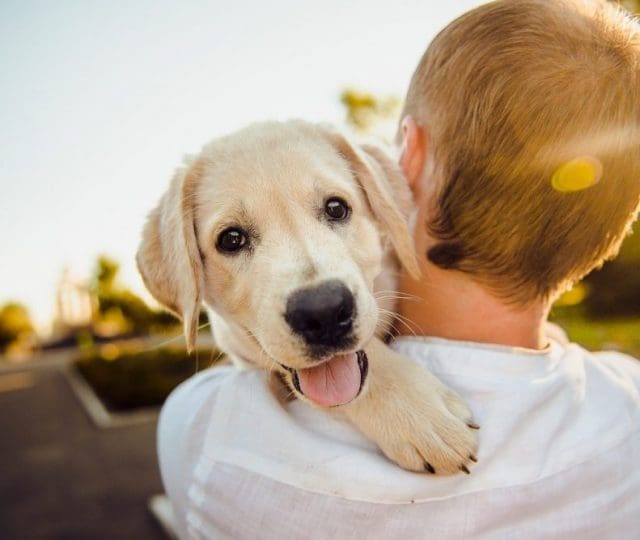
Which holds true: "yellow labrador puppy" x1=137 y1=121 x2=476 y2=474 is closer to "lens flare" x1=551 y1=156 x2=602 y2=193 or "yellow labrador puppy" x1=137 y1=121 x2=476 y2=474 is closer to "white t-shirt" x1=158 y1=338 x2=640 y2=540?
"white t-shirt" x1=158 y1=338 x2=640 y2=540

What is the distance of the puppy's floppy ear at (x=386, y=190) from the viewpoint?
2.59 meters

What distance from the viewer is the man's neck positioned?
235cm

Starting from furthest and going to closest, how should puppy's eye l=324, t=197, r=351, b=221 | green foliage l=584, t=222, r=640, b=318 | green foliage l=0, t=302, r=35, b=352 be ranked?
green foliage l=0, t=302, r=35, b=352
green foliage l=584, t=222, r=640, b=318
puppy's eye l=324, t=197, r=351, b=221

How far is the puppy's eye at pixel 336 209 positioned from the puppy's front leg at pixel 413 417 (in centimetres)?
75

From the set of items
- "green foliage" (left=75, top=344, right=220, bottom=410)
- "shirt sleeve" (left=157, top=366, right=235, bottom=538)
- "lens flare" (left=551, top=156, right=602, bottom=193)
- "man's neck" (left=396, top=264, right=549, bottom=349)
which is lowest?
"green foliage" (left=75, top=344, right=220, bottom=410)

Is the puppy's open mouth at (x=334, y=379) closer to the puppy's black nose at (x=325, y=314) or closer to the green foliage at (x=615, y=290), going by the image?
the puppy's black nose at (x=325, y=314)

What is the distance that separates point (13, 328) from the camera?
169ft

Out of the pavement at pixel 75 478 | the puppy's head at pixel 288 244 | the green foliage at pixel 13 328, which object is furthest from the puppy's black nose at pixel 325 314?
the green foliage at pixel 13 328

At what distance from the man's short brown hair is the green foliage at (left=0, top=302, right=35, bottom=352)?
53832 millimetres

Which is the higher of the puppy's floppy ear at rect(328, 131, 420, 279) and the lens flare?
the lens flare

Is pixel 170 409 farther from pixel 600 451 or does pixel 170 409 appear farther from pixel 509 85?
pixel 509 85

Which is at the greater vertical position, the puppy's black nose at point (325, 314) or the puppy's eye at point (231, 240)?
the puppy's eye at point (231, 240)

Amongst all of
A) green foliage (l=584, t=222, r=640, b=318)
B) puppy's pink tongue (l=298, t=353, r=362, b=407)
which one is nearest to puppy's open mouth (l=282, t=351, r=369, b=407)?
puppy's pink tongue (l=298, t=353, r=362, b=407)

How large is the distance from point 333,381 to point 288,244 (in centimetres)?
63
